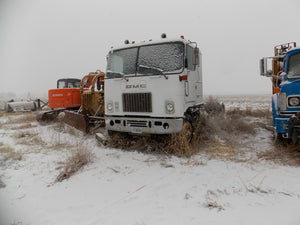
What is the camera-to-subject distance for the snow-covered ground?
2514 mm

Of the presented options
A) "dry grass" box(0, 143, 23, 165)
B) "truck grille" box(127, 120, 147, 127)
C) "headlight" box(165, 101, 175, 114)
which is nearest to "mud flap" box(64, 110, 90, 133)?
"dry grass" box(0, 143, 23, 165)

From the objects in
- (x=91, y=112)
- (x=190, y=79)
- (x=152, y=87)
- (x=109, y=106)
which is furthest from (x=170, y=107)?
(x=91, y=112)

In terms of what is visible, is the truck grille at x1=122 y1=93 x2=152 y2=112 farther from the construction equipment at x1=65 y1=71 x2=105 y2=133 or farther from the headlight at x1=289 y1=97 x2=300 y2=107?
the headlight at x1=289 y1=97 x2=300 y2=107

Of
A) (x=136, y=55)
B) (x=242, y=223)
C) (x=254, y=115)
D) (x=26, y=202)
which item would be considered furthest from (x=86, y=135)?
(x=254, y=115)

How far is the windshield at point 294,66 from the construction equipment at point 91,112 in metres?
5.89

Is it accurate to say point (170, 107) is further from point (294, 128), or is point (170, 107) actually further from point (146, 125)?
point (294, 128)

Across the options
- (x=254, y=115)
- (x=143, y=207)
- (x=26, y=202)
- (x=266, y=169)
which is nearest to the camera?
(x=143, y=207)

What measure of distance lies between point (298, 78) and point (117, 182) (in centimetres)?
478

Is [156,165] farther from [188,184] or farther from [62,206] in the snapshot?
[62,206]

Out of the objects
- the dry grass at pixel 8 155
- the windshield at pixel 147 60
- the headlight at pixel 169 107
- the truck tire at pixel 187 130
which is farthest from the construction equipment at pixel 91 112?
the truck tire at pixel 187 130

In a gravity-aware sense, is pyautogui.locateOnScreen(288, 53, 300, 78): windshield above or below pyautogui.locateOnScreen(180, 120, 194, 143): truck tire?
above

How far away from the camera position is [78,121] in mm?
7305

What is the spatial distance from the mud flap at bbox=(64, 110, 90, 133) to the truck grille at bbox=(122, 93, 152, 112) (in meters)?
2.49

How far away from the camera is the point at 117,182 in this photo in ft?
11.6
